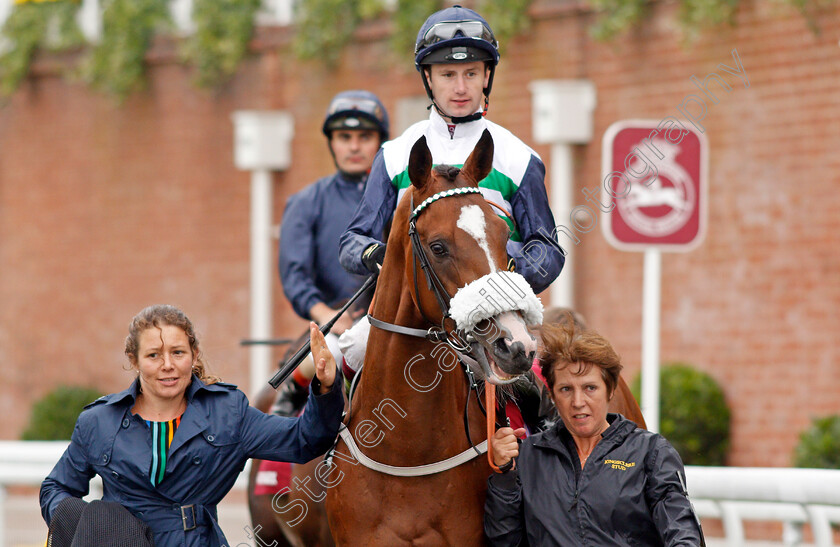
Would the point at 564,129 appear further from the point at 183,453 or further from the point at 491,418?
the point at 183,453

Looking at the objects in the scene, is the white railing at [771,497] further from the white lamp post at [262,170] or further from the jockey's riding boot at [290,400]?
the white lamp post at [262,170]

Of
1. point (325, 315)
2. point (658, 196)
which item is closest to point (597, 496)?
point (325, 315)

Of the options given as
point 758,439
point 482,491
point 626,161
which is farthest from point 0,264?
point 482,491

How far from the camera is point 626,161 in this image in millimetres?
7234

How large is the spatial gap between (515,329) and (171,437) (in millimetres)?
1271

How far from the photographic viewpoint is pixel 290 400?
19.8 ft

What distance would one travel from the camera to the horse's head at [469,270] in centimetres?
366

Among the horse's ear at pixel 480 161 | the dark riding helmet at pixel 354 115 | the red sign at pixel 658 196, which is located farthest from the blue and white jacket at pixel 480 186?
the red sign at pixel 658 196

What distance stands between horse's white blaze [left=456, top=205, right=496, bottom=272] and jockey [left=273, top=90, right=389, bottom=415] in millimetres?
2617

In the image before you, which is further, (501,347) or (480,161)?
(480,161)

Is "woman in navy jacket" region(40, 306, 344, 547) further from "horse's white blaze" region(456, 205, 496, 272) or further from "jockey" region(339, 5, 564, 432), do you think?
"horse's white blaze" region(456, 205, 496, 272)

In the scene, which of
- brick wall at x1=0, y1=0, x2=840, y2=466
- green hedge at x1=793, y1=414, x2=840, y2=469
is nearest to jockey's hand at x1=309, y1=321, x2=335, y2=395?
brick wall at x1=0, y1=0, x2=840, y2=466

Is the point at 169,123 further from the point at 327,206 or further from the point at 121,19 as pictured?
the point at 327,206

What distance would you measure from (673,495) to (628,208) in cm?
353
